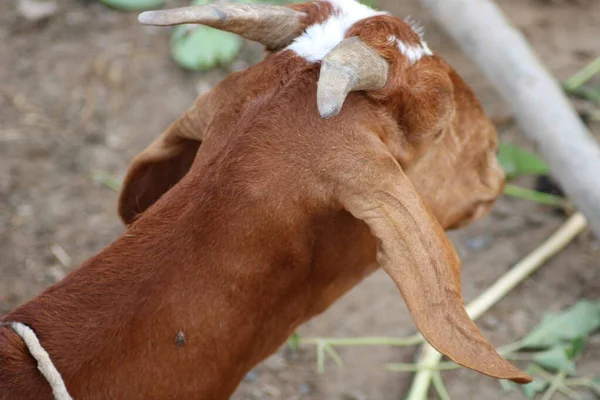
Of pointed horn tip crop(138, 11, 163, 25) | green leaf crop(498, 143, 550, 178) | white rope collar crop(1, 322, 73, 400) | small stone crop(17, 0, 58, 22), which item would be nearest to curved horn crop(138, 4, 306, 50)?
pointed horn tip crop(138, 11, 163, 25)

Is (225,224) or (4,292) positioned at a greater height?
(225,224)

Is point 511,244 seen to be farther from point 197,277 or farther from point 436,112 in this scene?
point 197,277

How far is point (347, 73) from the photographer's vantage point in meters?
2.04

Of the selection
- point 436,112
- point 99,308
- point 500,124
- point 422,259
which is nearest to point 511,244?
point 500,124

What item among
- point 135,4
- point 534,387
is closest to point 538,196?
point 534,387

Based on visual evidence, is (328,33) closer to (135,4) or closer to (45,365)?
(45,365)

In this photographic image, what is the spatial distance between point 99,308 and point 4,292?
1728mm

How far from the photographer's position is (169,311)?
2.22 meters

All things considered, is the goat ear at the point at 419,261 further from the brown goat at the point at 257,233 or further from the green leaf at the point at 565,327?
the green leaf at the point at 565,327

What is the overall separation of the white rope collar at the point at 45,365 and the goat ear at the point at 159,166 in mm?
505

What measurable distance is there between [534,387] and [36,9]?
132 inches

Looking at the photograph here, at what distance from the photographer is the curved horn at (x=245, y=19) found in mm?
2109

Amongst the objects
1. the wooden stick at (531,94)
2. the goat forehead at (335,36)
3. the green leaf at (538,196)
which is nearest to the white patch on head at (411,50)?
the goat forehead at (335,36)

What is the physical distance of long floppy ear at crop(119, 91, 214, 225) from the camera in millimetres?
2529
